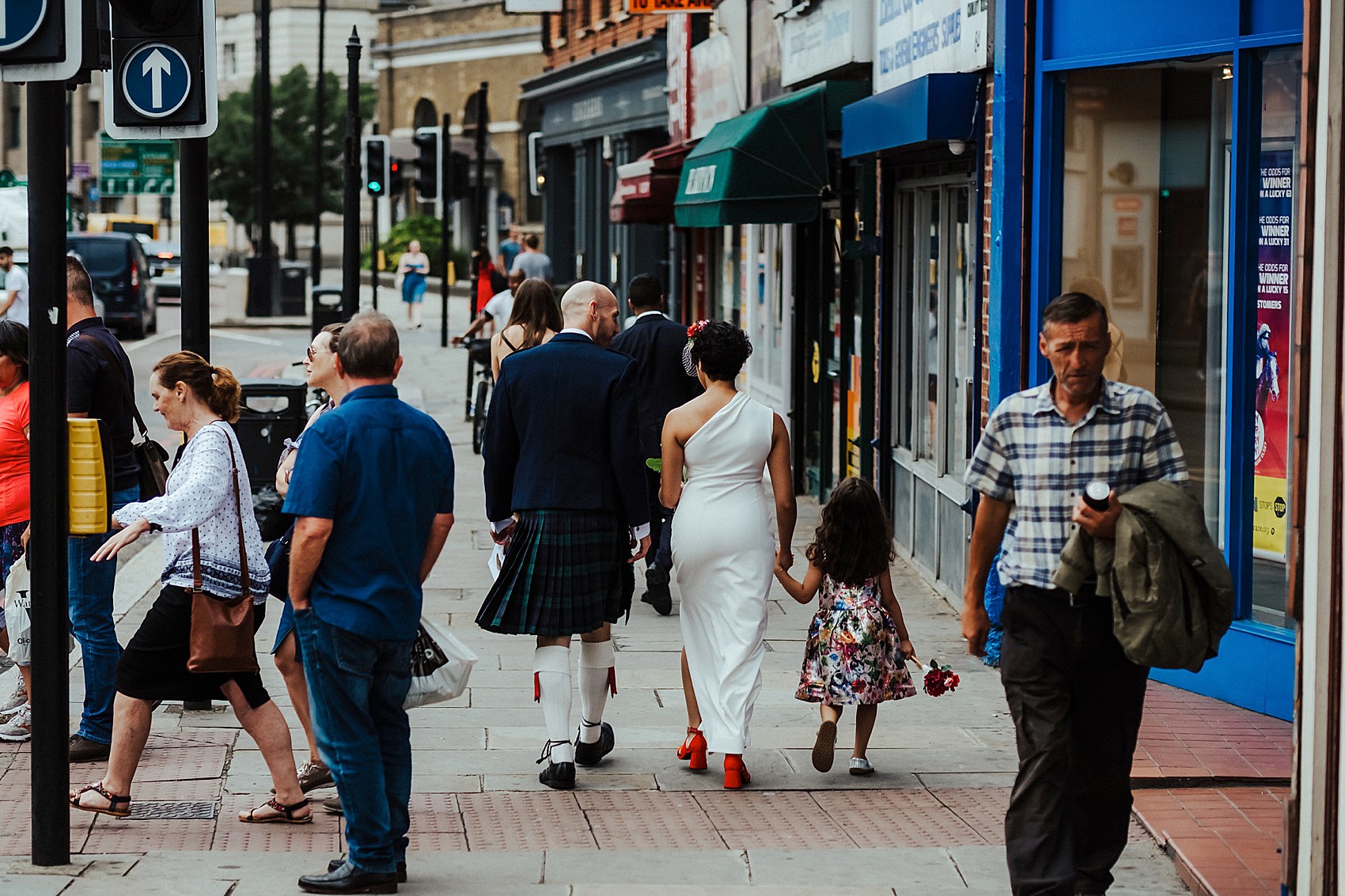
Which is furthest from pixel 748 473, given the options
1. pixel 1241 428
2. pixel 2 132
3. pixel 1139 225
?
pixel 2 132

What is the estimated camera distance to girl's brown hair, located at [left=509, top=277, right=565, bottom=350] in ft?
28.0

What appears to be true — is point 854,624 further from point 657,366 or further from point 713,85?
point 713,85

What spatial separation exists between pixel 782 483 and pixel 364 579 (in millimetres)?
2120

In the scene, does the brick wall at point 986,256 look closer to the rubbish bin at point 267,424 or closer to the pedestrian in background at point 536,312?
the pedestrian in background at point 536,312

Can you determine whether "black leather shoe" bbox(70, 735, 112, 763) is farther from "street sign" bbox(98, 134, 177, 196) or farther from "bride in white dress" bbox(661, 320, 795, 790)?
"street sign" bbox(98, 134, 177, 196)

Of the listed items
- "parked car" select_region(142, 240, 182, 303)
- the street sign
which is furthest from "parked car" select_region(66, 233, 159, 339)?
the street sign

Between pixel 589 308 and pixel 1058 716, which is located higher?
pixel 589 308

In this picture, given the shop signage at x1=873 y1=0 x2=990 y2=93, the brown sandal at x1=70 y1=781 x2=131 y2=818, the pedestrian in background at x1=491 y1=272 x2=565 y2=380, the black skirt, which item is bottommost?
the brown sandal at x1=70 y1=781 x2=131 y2=818

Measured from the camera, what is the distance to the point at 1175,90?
880cm

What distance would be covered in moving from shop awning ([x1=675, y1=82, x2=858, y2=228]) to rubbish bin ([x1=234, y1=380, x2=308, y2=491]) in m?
3.28

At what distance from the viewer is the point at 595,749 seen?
7.29m

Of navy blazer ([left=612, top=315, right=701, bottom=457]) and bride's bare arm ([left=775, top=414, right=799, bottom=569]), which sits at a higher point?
navy blazer ([left=612, top=315, right=701, bottom=457])

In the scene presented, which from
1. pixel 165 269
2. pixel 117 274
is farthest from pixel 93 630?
pixel 165 269

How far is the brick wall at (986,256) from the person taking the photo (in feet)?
31.8
